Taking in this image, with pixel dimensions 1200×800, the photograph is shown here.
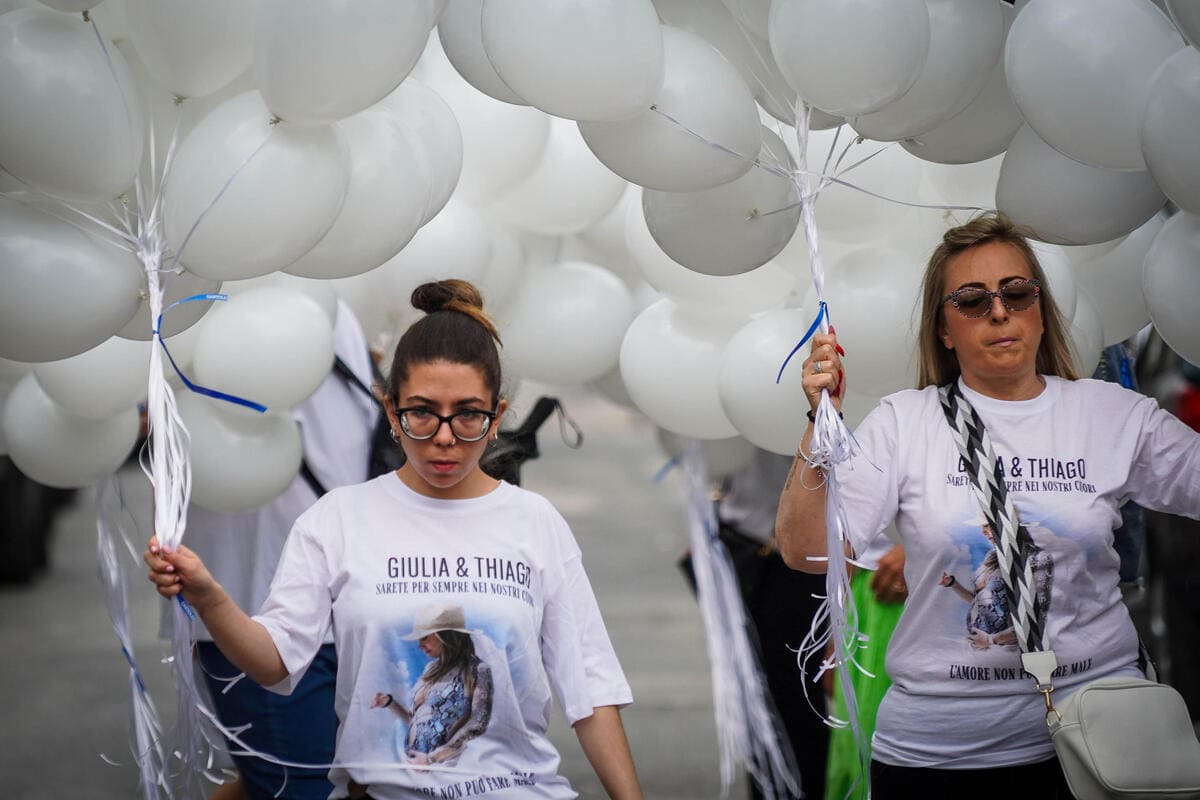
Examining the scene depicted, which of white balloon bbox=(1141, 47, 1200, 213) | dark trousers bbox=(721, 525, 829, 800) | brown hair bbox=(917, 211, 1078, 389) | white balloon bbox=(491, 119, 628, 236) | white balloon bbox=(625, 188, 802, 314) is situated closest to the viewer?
white balloon bbox=(1141, 47, 1200, 213)

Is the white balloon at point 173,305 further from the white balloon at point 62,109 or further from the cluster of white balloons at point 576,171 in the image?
the white balloon at point 62,109

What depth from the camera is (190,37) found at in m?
2.48

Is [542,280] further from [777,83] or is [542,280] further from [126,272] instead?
[126,272]

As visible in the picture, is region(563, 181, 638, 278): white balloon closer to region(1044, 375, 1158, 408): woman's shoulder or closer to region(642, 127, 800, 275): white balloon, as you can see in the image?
region(642, 127, 800, 275): white balloon

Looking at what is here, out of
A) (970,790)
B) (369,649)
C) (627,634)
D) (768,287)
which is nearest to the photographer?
(369,649)

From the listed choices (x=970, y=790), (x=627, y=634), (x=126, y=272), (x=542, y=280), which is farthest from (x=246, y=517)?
(x=627, y=634)

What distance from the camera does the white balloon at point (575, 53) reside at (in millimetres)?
2484

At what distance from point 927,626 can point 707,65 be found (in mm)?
1041

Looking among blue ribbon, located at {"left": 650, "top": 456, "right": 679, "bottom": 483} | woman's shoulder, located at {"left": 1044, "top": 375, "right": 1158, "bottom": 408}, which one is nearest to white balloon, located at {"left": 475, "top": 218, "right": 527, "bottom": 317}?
blue ribbon, located at {"left": 650, "top": 456, "right": 679, "bottom": 483}

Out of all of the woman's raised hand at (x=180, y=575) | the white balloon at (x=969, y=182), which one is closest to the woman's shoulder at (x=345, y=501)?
the woman's raised hand at (x=180, y=575)

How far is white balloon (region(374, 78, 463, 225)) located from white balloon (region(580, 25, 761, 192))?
307mm

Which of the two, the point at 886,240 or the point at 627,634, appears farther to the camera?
the point at 627,634

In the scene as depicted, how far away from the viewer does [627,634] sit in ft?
26.3

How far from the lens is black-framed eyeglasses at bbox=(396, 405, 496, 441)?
2.50 metres
